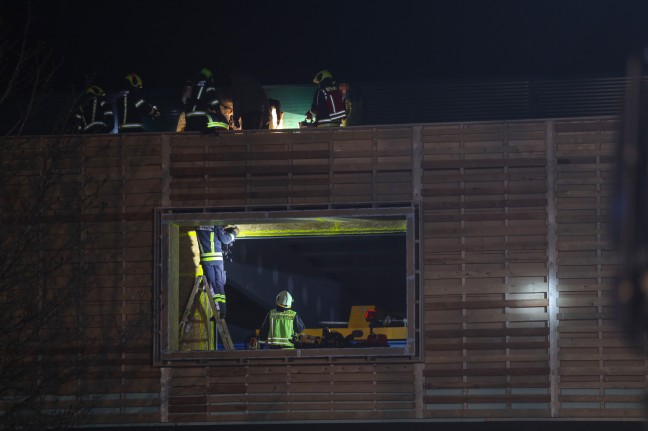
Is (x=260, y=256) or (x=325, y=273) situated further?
(x=325, y=273)

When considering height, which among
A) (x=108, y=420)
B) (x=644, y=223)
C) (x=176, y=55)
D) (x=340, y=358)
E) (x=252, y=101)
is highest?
(x=176, y=55)

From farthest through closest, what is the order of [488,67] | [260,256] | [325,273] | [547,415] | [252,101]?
1. [325,273]
2. [260,256]
3. [488,67]
4. [252,101]
5. [547,415]

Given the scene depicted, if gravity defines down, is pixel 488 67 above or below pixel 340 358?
above

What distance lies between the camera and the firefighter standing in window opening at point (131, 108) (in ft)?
54.5

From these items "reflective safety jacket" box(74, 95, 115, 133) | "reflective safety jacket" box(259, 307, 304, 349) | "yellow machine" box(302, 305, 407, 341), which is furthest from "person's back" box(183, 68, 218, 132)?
"yellow machine" box(302, 305, 407, 341)

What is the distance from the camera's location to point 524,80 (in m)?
17.8

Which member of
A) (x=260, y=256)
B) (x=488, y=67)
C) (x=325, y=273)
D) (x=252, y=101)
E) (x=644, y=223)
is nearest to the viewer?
(x=644, y=223)

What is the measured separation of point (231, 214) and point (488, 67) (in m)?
5.99

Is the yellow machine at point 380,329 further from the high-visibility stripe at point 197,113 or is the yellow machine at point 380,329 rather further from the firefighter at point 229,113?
the high-visibility stripe at point 197,113

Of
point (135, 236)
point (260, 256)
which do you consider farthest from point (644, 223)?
point (260, 256)

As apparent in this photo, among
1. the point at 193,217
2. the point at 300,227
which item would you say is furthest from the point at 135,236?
the point at 300,227

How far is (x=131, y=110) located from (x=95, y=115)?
2.10 feet

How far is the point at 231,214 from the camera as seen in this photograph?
16.0 meters

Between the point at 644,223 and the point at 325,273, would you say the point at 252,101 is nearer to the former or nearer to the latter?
the point at 325,273
